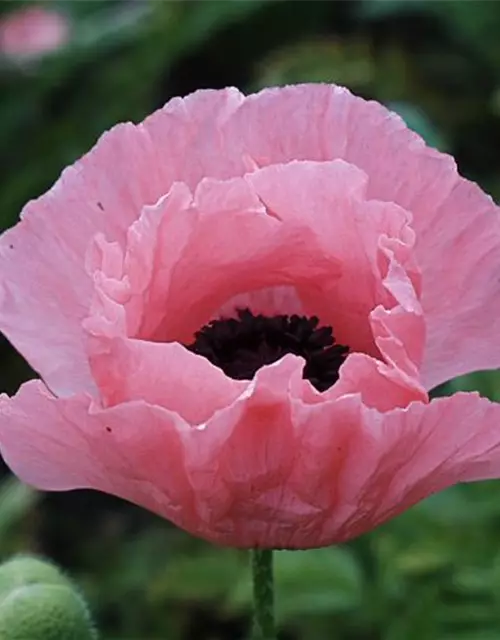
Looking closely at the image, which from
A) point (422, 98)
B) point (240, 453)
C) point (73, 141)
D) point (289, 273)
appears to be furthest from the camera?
point (73, 141)

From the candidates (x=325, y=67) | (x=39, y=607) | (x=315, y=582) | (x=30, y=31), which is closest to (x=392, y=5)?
(x=325, y=67)

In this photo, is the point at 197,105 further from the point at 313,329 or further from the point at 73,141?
the point at 73,141

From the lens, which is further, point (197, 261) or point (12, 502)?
point (12, 502)

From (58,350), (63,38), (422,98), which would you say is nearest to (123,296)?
(58,350)

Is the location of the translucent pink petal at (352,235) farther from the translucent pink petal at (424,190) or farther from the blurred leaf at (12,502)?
the blurred leaf at (12,502)

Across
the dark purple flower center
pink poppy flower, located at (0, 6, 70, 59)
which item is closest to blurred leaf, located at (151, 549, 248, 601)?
the dark purple flower center

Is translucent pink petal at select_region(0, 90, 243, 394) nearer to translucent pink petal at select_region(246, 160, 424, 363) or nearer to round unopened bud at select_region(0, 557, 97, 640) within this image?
translucent pink petal at select_region(246, 160, 424, 363)

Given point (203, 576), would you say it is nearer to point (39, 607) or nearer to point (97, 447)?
point (39, 607)
